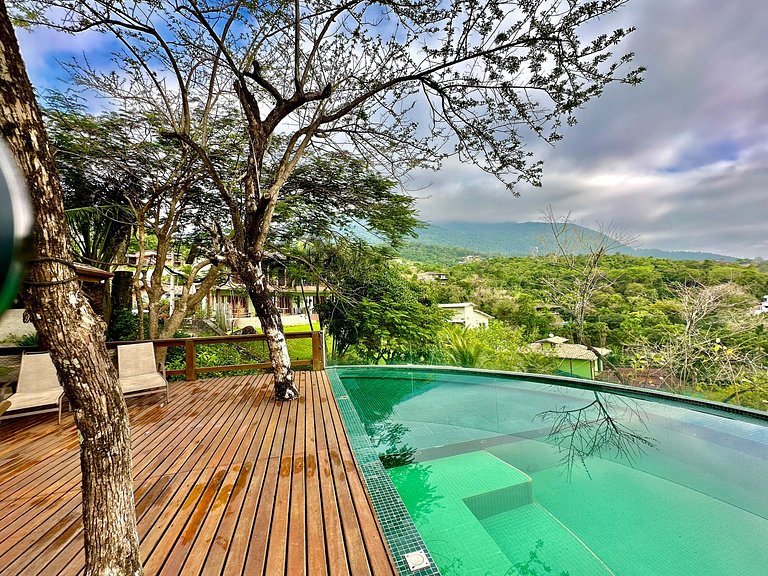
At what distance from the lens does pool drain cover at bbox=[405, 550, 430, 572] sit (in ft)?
5.50

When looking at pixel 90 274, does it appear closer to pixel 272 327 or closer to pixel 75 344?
pixel 272 327

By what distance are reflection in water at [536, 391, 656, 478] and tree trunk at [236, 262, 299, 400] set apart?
11.6 feet

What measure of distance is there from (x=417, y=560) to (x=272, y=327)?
11.2ft

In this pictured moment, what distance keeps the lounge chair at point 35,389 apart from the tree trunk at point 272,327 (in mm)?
2266

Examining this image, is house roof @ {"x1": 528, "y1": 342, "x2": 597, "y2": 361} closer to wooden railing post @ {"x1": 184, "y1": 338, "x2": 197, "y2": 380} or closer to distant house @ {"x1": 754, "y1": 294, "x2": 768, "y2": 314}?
distant house @ {"x1": 754, "y1": 294, "x2": 768, "y2": 314}

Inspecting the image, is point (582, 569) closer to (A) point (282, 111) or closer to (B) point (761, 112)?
(A) point (282, 111)

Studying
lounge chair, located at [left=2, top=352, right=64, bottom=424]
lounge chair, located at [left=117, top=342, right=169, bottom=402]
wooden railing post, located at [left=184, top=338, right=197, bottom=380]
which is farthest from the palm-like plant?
lounge chair, located at [left=2, top=352, right=64, bottom=424]

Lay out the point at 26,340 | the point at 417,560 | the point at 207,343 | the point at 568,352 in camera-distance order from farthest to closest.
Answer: the point at 568,352
the point at 26,340
the point at 207,343
the point at 417,560

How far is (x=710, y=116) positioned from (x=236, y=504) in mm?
22518

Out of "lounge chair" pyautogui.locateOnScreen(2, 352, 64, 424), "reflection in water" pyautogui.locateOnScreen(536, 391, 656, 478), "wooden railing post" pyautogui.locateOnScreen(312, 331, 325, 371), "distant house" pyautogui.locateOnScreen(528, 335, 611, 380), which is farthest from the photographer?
"distant house" pyautogui.locateOnScreen(528, 335, 611, 380)

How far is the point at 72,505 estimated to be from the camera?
2.21 m

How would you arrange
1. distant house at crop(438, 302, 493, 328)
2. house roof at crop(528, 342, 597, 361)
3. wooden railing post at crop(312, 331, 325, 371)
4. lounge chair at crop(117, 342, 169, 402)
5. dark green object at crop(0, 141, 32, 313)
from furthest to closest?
1. distant house at crop(438, 302, 493, 328)
2. house roof at crop(528, 342, 597, 361)
3. wooden railing post at crop(312, 331, 325, 371)
4. lounge chair at crop(117, 342, 169, 402)
5. dark green object at crop(0, 141, 32, 313)

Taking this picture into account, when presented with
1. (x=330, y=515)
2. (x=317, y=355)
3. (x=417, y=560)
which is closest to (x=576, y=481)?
(x=417, y=560)

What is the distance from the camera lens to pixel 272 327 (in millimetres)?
4527
